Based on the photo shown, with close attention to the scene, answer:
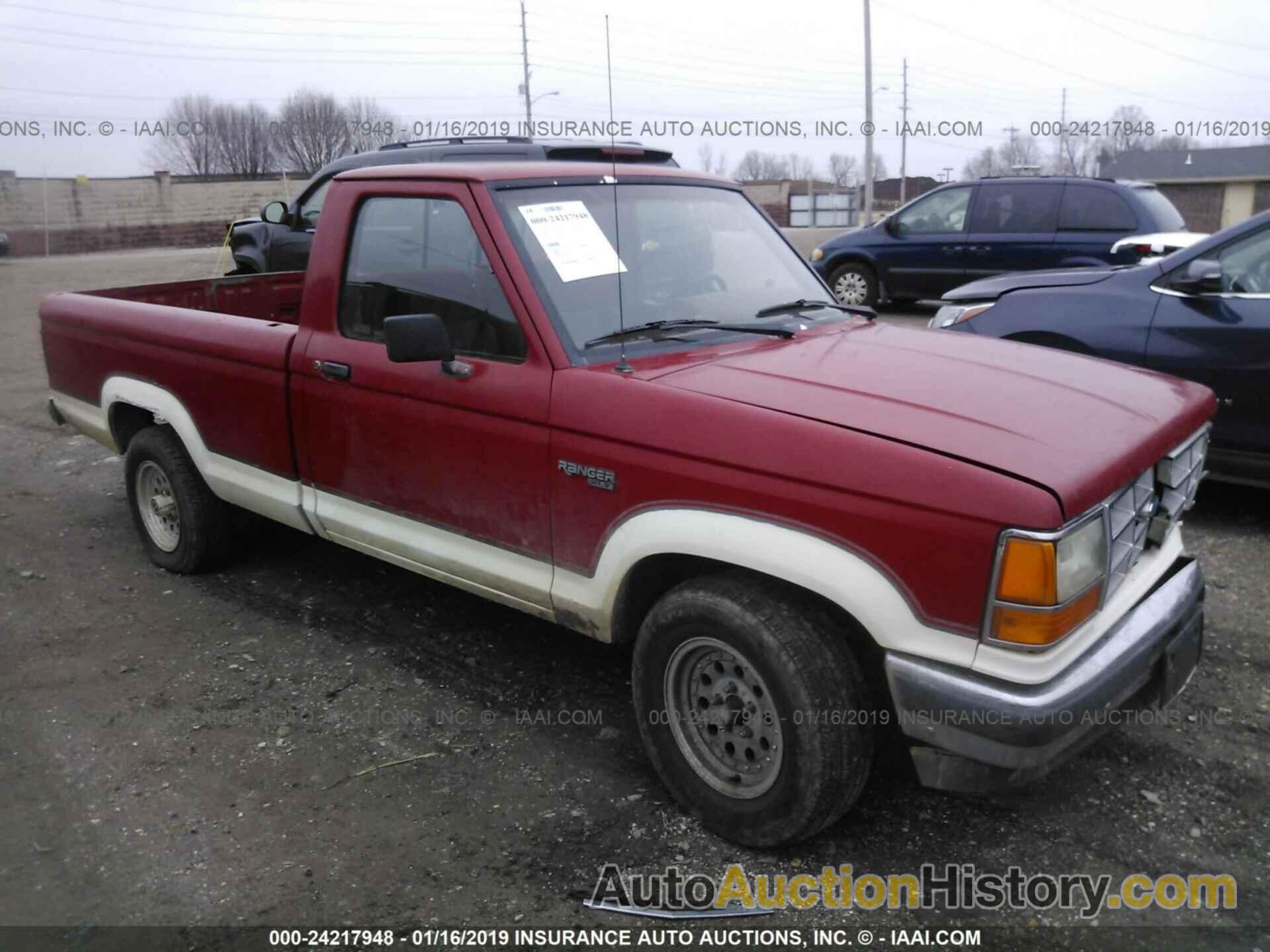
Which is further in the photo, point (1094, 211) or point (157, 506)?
point (1094, 211)

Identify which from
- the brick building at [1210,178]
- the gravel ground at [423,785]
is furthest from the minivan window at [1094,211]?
the brick building at [1210,178]

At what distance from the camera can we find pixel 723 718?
2951mm

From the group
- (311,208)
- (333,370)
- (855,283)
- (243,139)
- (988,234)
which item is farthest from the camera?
(243,139)

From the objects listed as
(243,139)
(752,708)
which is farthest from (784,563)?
(243,139)

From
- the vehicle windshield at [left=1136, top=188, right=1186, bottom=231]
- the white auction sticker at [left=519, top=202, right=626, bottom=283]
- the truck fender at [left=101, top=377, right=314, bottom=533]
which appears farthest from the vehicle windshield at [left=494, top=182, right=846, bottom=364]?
the vehicle windshield at [left=1136, top=188, right=1186, bottom=231]

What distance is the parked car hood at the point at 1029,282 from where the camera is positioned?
5.81 meters

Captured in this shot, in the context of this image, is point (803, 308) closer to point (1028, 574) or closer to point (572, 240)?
point (572, 240)

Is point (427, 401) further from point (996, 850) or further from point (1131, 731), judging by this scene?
point (1131, 731)

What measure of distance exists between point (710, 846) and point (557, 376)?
1467 millimetres

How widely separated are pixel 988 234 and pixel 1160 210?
5.78 feet

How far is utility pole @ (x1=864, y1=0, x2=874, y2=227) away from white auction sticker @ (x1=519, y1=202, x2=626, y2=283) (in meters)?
30.5

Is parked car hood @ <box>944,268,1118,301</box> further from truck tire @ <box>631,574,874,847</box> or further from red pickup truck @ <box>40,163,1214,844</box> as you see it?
truck tire @ <box>631,574,874,847</box>

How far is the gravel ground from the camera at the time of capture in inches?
112

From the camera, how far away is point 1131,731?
3557 mm
